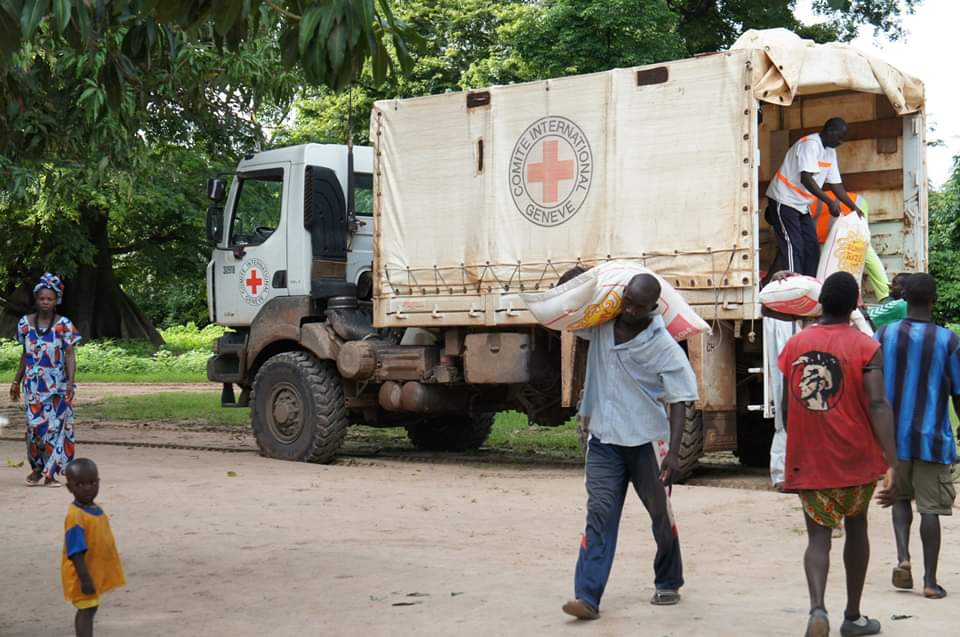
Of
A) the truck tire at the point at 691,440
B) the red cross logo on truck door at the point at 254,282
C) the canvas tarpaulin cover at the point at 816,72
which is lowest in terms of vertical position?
the truck tire at the point at 691,440

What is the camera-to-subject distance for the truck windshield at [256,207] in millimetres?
13984

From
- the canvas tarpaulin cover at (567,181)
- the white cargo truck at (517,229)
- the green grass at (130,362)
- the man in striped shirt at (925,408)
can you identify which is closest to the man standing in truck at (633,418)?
the man in striped shirt at (925,408)

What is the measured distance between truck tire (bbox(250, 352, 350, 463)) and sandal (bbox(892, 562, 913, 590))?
7494 millimetres

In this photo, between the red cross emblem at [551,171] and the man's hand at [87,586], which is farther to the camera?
the red cross emblem at [551,171]

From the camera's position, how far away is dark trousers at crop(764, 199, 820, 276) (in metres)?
11.2

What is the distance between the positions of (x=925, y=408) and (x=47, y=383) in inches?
288

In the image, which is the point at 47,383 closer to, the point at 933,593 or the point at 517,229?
the point at 517,229

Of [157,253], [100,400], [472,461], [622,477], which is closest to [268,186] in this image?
[472,461]

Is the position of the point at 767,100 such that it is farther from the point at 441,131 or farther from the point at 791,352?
the point at 791,352

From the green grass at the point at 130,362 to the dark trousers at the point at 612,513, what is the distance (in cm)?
2325

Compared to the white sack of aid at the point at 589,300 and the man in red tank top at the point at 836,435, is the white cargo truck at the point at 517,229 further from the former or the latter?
the man in red tank top at the point at 836,435

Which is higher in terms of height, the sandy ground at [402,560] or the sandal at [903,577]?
the sandal at [903,577]

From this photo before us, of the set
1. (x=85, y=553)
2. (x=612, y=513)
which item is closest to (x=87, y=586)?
(x=85, y=553)

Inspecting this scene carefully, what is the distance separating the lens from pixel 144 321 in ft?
132
